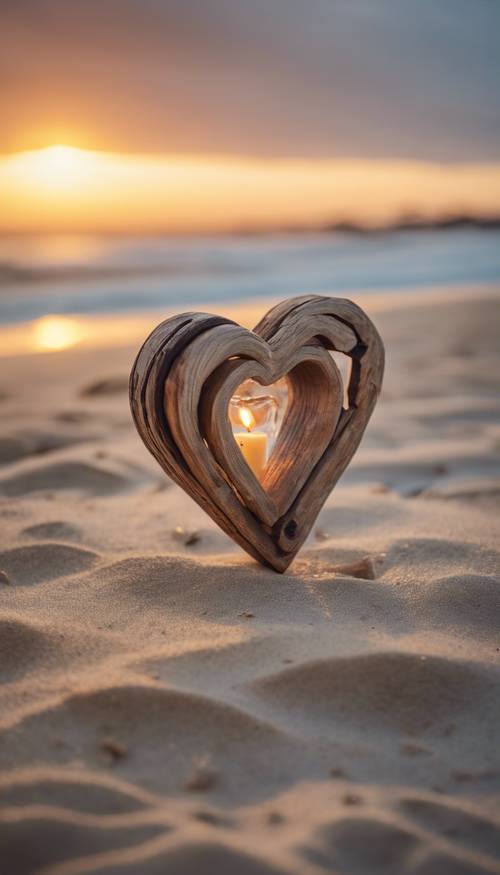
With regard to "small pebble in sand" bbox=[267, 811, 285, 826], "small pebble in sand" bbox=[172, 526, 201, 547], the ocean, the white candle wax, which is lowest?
the ocean

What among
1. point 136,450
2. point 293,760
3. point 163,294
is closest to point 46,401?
point 136,450

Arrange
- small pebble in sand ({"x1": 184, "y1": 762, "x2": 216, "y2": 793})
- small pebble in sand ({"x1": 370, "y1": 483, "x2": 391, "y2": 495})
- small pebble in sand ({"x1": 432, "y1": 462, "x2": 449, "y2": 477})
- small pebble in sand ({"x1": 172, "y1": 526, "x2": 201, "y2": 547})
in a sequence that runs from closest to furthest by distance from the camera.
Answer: small pebble in sand ({"x1": 184, "y1": 762, "x2": 216, "y2": 793}) → small pebble in sand ({"x1": 172, "y1": 526, "x2": 201, "y2": 547}) → small pebble in sand ({"x1": 370, "y1": 483, "x2": 391, "y2": 495}) → small pebble in sand ({"x1": 432, "y1": 462, "x2": 449, "y2": 477})

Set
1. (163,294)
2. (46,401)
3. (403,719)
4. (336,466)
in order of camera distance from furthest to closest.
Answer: (163,294), (46,401), (336,466), (403,719)

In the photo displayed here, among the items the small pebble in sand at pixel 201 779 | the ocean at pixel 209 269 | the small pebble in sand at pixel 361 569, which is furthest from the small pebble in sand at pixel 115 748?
the ocean at pixel 209 269

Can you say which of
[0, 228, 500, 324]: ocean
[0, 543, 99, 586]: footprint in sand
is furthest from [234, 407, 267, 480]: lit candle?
[0, 228, 500, 324]: ocean

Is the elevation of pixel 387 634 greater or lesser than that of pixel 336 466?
lesser

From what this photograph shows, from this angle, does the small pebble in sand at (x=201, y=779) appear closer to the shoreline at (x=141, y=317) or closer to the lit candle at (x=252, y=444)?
the lit candle at (x=252, y=444)

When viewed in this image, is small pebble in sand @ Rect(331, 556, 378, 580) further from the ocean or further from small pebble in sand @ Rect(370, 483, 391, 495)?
the ocean

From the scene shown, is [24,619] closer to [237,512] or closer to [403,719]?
[237,512]
